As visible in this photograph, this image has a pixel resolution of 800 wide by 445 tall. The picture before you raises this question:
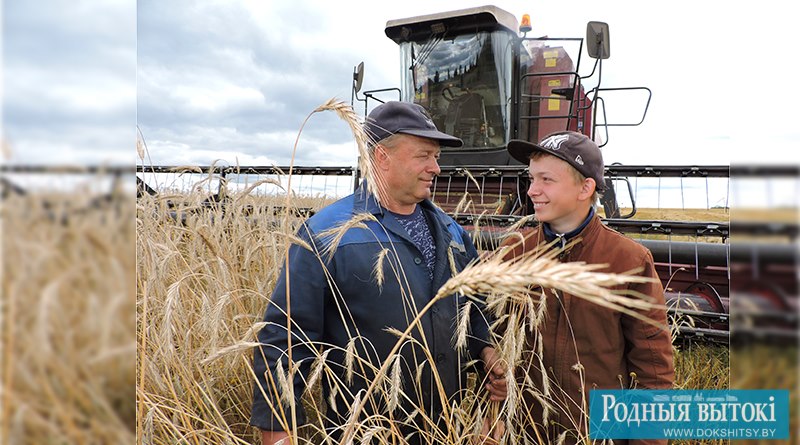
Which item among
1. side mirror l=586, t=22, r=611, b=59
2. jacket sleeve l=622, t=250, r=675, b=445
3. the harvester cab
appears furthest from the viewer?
the harvester cab

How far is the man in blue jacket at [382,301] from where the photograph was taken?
1.60m

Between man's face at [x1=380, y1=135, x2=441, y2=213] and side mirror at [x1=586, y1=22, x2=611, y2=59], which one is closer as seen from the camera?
man's face at [x1=380, y1=135, x2=441, y2=213]

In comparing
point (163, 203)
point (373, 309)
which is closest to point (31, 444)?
point (373, 309)

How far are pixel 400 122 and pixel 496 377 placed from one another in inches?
40.4

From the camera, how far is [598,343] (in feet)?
5.69

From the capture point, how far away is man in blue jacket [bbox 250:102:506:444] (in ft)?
5.27

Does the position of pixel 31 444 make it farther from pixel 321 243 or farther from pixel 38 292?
pixel 321 243

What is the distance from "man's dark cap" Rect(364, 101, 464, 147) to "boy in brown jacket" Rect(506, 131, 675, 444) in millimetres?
442

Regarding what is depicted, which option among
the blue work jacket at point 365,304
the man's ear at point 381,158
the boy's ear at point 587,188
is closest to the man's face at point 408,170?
the man's ear at point 381,158

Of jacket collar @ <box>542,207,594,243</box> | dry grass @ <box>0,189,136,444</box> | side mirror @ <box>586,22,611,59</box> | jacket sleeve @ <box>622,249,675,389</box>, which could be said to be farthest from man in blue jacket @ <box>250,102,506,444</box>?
side mirror @ <box>586,22,611,59</box>

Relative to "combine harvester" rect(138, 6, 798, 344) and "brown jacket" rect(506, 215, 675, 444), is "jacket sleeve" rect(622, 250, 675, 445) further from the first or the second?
"combine harvester" rect(138, 6, 798, 344)

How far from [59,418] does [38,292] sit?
0.08 meters

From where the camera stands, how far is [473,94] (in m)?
5.39

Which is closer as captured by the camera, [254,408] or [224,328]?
[254,408]
